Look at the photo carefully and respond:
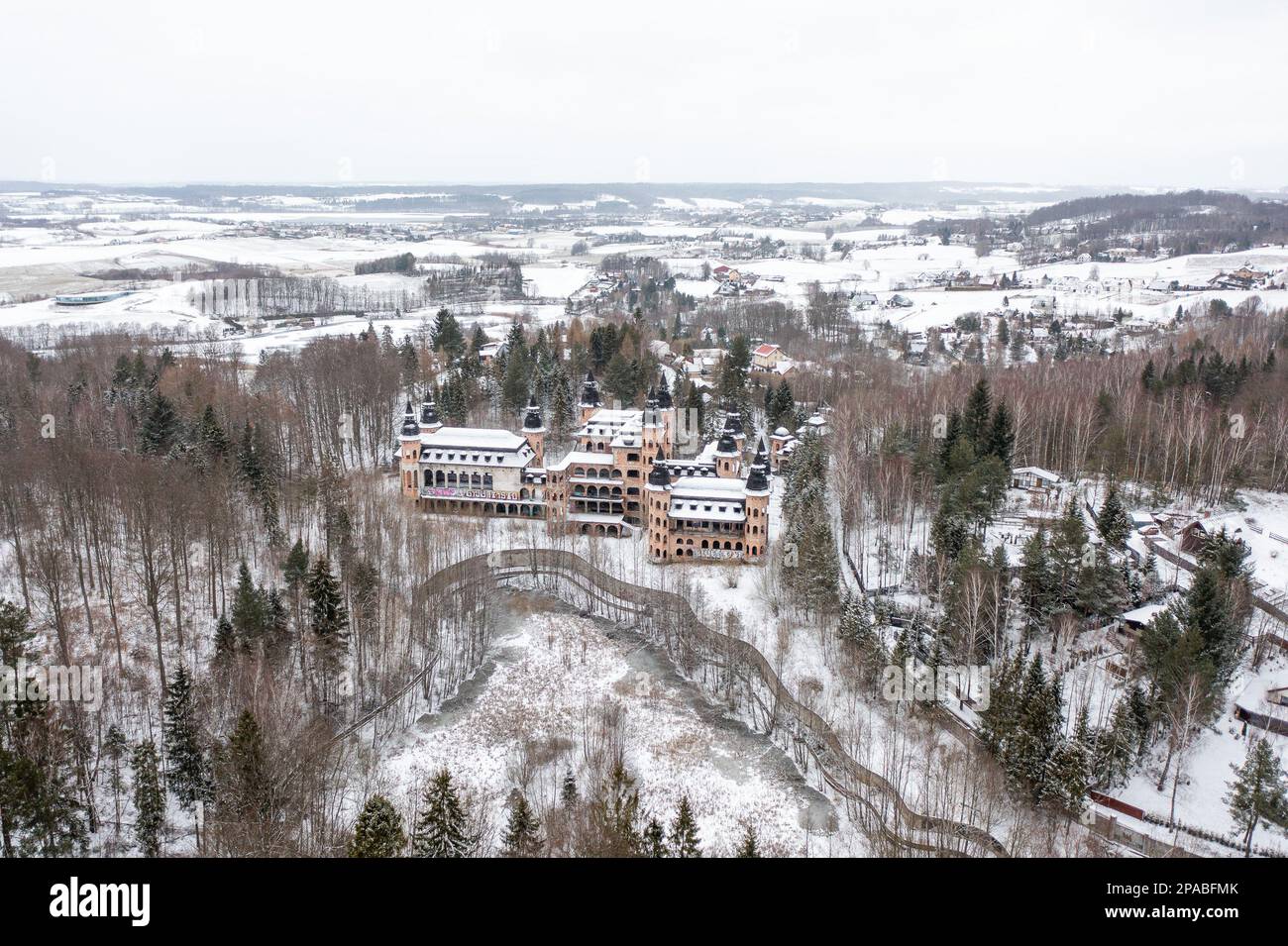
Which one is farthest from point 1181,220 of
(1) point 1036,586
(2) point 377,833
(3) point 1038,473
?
(2) point 377,833

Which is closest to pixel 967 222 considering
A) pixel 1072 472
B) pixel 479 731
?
pixel 1072 472

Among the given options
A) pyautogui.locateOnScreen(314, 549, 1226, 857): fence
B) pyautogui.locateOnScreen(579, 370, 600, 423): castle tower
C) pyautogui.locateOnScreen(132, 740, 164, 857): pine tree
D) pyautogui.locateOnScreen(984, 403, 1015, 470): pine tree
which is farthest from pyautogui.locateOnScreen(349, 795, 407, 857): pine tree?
pyautogui.locateOnScreen(984, 403, 1015, 470): pine tree

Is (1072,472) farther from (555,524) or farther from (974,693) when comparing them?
(555,524)

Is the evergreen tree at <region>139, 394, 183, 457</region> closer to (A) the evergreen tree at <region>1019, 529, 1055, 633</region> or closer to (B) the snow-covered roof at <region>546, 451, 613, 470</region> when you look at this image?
(B) the snow-covered roof at <region>546, 451, 613, 470</region>

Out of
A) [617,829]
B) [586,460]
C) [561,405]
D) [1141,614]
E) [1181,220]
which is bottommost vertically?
[617,829]

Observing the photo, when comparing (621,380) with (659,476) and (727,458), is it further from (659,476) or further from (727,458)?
(659,476)
